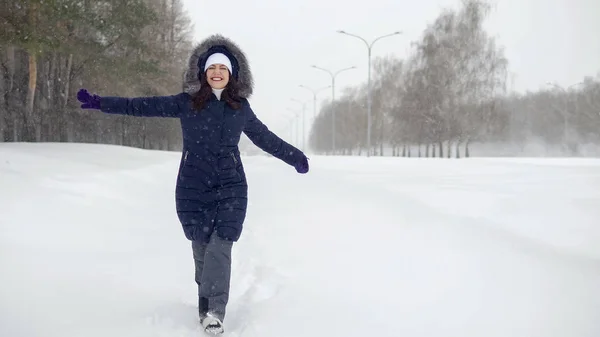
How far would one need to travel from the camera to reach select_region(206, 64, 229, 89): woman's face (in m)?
3.33

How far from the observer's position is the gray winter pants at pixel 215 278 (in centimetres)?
330

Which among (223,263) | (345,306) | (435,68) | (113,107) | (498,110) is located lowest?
(345,306)

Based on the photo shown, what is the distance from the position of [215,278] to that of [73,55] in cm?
1883

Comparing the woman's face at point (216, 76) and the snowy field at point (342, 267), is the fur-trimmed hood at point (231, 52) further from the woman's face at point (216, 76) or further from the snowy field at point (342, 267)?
the snowy field at point (342, 267)

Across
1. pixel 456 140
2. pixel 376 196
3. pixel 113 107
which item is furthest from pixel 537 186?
pixel 456 140

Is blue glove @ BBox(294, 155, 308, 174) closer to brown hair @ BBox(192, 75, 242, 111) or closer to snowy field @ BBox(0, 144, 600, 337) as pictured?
brown hair @ BBox(192, 75, 242, 111)

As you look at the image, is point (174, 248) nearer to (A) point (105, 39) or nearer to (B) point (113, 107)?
(B) point (113, 107)

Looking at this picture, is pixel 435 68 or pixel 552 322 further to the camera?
pixel 435 68

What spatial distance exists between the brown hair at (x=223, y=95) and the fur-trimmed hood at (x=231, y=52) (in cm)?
3

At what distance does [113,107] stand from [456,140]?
40570 mm

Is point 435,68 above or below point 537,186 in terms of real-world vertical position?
above

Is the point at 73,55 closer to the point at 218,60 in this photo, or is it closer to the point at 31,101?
the point at 31,101

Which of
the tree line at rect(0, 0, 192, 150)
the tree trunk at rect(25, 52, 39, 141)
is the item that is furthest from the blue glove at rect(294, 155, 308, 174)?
the tree trunk at rect(25, 52, 39, 141)

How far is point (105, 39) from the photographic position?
65.6ft
